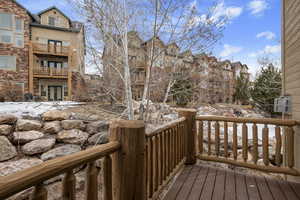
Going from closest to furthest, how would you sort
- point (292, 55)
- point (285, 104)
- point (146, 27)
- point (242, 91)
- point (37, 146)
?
point (292, 55)
point (285, 104)
point (37, 146)
point (146, 27)
point (242, 91)

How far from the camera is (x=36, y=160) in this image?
13.8ft

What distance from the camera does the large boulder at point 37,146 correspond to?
450cm

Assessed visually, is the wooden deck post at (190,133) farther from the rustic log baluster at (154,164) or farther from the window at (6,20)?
the window at (6,20)

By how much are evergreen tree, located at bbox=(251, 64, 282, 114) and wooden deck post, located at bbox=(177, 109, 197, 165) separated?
10.4m

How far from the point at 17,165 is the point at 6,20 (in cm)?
1325

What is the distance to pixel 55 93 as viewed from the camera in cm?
1416

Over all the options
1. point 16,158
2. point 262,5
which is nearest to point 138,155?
point 16,158

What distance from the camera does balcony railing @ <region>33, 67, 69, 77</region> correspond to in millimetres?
12906

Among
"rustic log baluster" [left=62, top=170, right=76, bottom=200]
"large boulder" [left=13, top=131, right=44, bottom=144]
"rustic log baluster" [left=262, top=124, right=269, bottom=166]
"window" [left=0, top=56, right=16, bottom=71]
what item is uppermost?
"window" [left=0, top=56, right=16, bottom=71]

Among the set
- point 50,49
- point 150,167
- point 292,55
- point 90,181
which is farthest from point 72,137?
point 50,49

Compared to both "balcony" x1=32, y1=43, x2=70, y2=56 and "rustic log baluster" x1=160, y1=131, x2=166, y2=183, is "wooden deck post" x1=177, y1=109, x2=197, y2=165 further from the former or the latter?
"balcony" x1=32, y1=43, x2=70, y2=56

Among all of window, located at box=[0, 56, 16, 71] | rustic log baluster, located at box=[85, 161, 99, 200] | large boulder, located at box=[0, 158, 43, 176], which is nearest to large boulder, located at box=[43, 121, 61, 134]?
large boulder, located at box=[0, 158, 43, 176]

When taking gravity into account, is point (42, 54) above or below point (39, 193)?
above

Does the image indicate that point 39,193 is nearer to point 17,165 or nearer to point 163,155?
point 163,155
